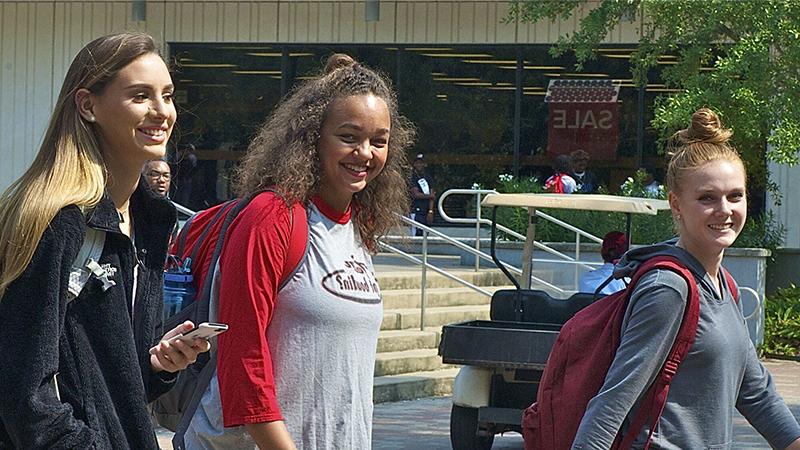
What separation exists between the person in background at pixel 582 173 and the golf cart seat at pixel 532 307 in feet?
33.6

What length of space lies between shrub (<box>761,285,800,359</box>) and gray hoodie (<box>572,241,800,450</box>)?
12360 mm

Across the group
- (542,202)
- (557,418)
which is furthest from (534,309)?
(557,418)

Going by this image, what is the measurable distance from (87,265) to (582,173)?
60.8 ft

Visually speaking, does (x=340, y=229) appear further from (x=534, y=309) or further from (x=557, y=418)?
(x=534, y=309)

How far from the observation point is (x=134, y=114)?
3.05 meters

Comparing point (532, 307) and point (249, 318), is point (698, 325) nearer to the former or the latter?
point (249, 318)

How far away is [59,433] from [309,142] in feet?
3.89

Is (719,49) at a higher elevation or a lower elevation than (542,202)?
higher

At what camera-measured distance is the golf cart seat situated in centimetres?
997

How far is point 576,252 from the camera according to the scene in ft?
55.1

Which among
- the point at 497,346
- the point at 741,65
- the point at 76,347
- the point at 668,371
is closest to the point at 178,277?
the point at 76,347

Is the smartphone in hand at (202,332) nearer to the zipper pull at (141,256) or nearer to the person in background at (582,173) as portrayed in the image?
the zipper pull at (141,256)

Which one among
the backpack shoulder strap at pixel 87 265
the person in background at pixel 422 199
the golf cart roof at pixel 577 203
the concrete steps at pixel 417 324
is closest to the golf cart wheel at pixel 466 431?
the golf cart roof at pixel 577 203

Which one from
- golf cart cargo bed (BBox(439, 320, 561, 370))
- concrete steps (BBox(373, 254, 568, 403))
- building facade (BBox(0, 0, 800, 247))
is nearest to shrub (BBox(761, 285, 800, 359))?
Result: concrete steps (BBox(373, 254, 568, 403))
